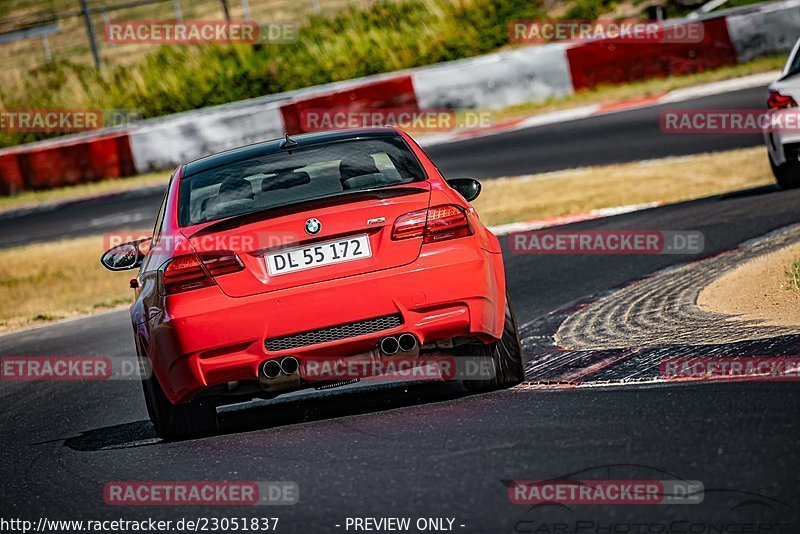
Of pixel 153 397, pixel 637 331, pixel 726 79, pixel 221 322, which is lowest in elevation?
pixel 726 79

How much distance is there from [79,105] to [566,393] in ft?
84.4

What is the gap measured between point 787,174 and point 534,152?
720 centimetres

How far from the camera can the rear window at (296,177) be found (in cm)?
667

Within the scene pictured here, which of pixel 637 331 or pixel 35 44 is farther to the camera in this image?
pixel 35 44

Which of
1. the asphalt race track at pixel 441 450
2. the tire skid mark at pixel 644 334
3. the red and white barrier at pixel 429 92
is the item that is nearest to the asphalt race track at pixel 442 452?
the asphalt race track at pixel 441 450

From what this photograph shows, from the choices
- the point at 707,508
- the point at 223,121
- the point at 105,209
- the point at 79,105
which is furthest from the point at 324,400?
the point at 79,105

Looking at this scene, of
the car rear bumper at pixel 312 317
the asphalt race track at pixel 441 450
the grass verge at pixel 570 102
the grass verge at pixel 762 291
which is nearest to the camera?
the asphalt race track at pixel 441 450

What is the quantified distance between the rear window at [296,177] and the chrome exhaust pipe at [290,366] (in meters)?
0.78

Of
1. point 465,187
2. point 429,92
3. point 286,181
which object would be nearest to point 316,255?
point 286,181

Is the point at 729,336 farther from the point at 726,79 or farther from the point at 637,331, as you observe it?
the point at 726,79

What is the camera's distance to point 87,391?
29.6 ft

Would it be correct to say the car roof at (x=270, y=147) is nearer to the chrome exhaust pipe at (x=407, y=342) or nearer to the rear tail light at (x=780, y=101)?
the chrome exhaust pipe at (x=407, y=342)

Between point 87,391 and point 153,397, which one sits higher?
point 153,397

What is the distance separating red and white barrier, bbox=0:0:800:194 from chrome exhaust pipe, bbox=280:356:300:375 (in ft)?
59.0
